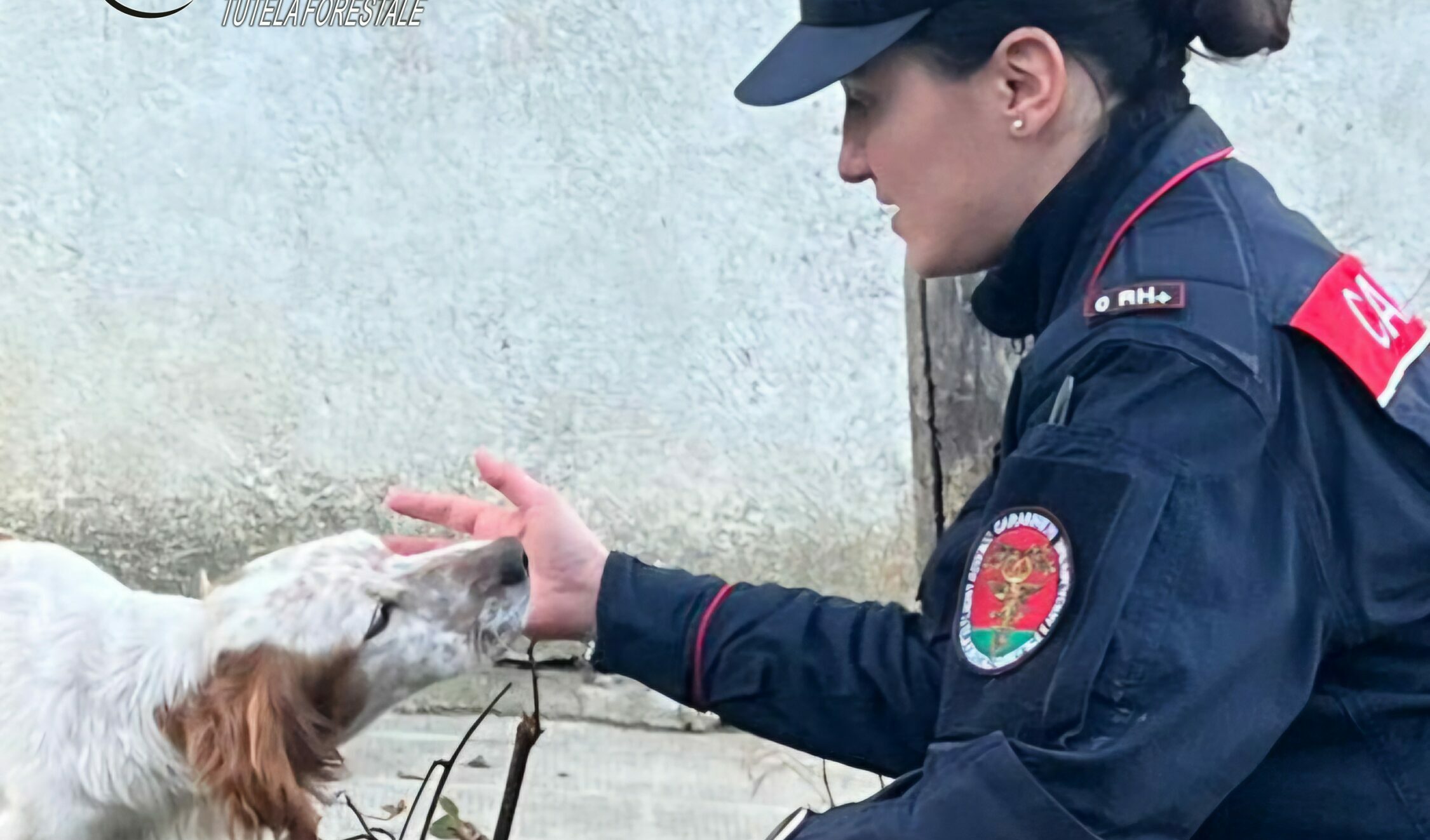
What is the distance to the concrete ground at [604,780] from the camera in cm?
263

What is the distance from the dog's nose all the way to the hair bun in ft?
3.28

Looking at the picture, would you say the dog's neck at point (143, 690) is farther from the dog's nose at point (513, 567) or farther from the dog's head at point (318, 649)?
the dog's nose at point (513, 567)

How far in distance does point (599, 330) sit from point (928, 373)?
0.95m

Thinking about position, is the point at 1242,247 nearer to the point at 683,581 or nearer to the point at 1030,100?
the point at 1030,100

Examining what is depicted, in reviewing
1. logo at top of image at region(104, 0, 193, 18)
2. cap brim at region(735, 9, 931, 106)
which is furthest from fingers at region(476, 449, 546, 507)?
logo at top of image at region(104, 0, 193, 18)

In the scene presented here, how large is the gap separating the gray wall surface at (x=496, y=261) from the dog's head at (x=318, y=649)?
3.91ft

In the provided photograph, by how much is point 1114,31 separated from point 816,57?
250 millimetres

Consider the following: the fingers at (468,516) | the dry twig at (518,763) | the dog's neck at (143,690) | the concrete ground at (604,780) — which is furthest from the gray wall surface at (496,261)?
the dry twig at (518,763)

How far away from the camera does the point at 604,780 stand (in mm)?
2822

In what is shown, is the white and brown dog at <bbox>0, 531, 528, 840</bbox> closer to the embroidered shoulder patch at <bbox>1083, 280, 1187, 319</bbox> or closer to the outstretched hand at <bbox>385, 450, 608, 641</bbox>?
the outstretched hand at <bbox>385, 450, 608, 641</bbox>

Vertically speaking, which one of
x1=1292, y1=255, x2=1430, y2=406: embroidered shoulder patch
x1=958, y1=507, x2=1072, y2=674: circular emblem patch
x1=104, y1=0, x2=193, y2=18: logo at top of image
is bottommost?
x1=958, y1=507, x2=1072, y2=674: circular emblem patch

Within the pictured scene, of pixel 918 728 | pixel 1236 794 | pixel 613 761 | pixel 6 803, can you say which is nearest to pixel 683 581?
pixel 918 728

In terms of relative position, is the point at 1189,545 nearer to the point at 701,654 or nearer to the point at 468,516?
the point at 701,654

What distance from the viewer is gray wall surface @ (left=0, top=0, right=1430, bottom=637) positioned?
304cm
